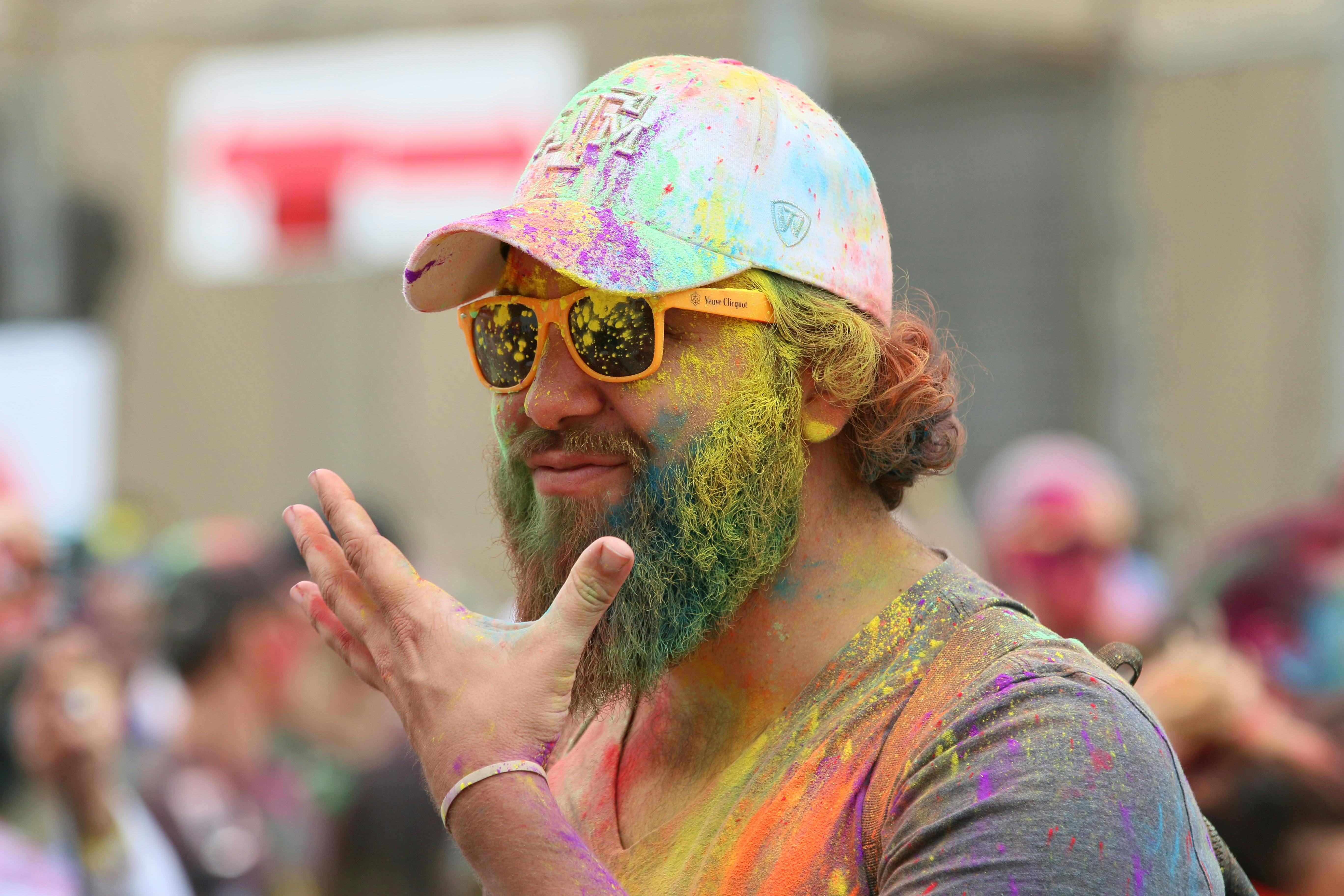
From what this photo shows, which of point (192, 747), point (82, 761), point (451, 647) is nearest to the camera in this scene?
point (451, 647)

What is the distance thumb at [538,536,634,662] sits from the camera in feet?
5.23

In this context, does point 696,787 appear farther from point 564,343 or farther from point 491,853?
point 564,343

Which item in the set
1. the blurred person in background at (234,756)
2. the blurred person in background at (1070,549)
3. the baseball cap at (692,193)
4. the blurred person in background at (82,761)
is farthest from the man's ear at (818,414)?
the blurred person in background at (1070,549)

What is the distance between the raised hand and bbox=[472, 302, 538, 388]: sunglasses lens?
12.7 inches

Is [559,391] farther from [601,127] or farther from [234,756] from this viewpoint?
[234,756]

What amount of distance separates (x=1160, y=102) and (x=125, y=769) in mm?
7165

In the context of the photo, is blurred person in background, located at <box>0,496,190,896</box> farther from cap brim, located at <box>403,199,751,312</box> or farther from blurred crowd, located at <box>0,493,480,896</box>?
cap brim, located at <box>403,199,751,312</box>

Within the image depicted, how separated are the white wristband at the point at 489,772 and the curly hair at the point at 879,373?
646 millimetres

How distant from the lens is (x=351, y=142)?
8.75 m

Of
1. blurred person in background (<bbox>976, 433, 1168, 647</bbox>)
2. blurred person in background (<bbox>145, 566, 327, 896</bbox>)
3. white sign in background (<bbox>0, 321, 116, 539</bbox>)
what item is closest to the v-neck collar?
blurred person in background (<bbox>145, 566, 327, 896</bbox>)

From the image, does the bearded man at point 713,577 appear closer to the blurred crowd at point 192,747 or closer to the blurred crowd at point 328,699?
the blurred crowd at point 328,699

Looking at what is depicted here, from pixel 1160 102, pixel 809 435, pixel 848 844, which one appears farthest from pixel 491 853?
pixel 1160 102

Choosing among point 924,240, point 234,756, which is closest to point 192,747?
point 234,756

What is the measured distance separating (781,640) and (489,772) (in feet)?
1.63
